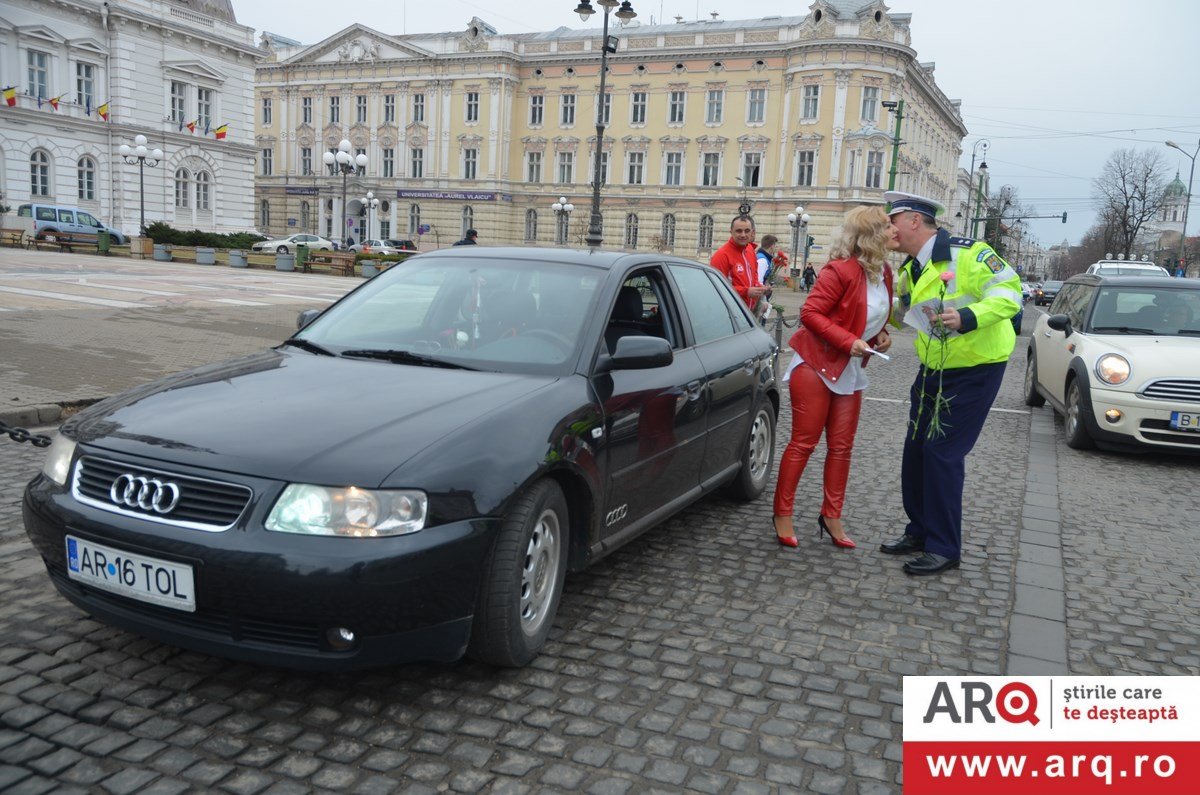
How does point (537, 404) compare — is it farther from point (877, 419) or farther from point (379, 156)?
point (379, 156)

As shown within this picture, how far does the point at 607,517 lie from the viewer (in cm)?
414

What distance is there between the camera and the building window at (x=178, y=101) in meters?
53.8

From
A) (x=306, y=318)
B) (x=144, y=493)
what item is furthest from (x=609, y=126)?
(x=144, y=493)

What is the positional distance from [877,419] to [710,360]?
17.7 ft

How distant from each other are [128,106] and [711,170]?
122 feet

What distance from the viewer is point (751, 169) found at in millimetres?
67625

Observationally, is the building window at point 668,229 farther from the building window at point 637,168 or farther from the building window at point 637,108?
the building window at point 637,108

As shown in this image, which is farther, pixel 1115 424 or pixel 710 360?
pixel 1115 424

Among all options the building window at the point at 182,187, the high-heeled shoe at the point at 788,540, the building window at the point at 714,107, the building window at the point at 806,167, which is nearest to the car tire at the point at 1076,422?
the high-heeled shoe at the point at 788,540

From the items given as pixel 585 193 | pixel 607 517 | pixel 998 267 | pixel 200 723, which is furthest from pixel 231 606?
pixel 585 193

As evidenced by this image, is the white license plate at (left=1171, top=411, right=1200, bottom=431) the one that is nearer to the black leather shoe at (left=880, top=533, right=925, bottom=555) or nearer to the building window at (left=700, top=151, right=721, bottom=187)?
the black leather shoe at (left=880, top=533, right=925, bottom=555)

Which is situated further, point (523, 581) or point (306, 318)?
point (306, 318)

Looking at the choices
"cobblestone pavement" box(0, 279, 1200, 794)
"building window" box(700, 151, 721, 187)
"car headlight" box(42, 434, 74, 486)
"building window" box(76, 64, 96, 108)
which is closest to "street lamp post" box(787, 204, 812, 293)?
"building window" box(700, 151, 721, 187)

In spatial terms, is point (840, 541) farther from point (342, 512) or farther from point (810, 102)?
point (810, 102)
